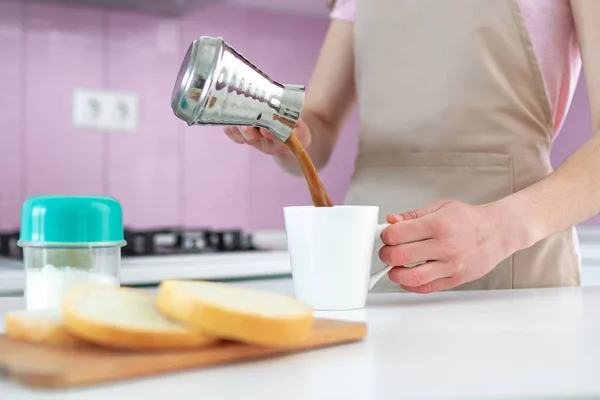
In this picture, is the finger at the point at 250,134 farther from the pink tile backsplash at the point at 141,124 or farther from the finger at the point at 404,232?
the pink tile backsplash at the point at 141,124

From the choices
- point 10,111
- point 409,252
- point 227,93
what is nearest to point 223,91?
point 227,93

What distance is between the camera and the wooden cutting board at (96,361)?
418mm

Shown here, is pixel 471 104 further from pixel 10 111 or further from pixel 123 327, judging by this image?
pixel 10 111

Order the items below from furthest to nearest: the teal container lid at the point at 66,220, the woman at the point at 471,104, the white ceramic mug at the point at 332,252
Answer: the woman at the point at 471,104 → the white ceramic mug at the point at 332,252 → the teal container lid at the point at 66,220

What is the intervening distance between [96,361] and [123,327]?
34mm

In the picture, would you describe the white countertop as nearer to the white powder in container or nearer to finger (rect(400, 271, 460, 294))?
finger (rect(400, 271, 460, 294))

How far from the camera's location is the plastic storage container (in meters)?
0.61

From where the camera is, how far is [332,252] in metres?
0.75

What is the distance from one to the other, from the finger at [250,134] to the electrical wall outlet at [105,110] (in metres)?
1.46

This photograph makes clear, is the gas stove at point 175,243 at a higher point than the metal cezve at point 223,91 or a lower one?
lower

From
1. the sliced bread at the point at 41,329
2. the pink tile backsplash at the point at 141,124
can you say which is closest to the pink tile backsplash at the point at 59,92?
the pink tile backsplash at the point at 141,124

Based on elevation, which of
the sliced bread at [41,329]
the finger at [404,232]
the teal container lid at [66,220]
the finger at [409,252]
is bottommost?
the sliced bread at [41,329]

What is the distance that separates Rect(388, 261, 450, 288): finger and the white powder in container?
0.33m

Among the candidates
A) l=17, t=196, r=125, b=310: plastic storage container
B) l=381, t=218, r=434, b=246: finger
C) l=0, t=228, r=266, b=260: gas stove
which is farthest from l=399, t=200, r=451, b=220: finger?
l=0, t=228, r=266, b=260: gas stove
